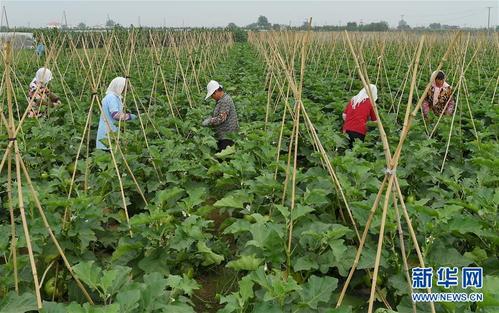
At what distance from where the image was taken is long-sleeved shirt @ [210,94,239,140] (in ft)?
21.5

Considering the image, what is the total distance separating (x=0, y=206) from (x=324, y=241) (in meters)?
3.13

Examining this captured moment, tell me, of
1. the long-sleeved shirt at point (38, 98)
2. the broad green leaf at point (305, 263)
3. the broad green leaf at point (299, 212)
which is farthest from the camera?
the long-sleeved shirt at point (38, 98)

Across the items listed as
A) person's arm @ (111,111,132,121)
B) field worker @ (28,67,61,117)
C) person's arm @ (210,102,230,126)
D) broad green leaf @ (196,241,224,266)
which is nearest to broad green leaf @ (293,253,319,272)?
broad green leaf @ (196,241,224,266)

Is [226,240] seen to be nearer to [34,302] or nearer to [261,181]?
[261,181]

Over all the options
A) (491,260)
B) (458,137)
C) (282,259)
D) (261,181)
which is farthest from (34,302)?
(458,137)

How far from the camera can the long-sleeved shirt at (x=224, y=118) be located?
21.5ft

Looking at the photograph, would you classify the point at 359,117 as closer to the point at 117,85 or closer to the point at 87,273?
the point at 117,85

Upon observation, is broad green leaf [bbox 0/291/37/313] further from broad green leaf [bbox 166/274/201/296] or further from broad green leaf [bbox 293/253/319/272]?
broad green leaf [bbox 293/253/319/272]

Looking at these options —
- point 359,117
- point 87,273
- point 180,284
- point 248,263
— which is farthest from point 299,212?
point 359,117

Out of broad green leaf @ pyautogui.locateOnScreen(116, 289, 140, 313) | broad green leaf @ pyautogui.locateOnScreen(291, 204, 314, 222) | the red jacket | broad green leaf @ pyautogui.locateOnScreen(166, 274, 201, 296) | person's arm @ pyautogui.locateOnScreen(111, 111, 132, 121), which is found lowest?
broad green leaf @ pyautogui.locateOnScreen(166, 274, 201, 296)

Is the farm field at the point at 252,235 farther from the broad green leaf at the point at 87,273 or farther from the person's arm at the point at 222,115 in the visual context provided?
the person's arm at the point at 222,115

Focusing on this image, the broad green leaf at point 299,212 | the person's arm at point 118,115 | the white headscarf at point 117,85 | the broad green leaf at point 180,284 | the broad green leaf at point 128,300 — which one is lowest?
the broad green leaf at point 180,284

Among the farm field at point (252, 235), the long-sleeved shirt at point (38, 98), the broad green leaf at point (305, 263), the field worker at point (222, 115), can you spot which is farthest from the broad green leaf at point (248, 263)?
the long-sleeved shirt at point (38, 98)

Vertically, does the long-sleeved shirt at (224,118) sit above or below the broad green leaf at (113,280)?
above
